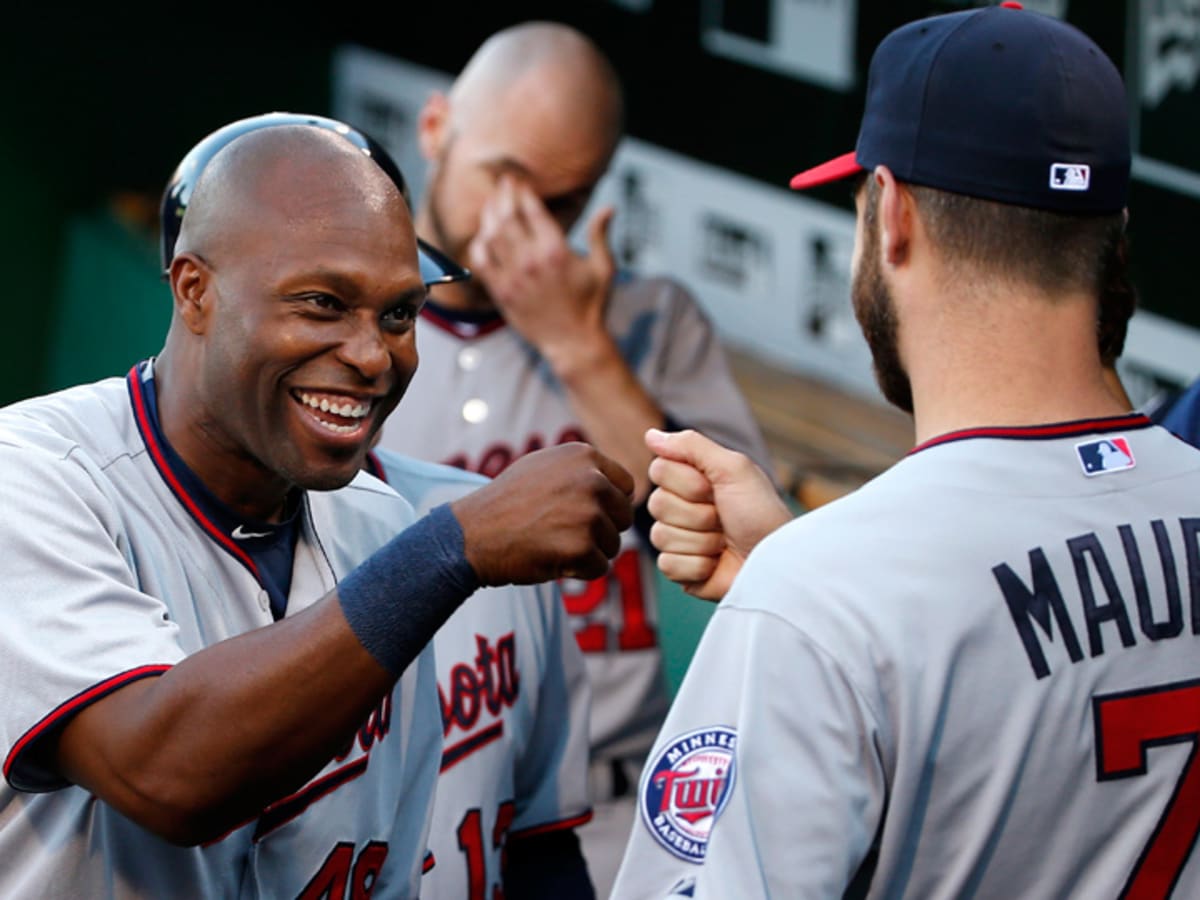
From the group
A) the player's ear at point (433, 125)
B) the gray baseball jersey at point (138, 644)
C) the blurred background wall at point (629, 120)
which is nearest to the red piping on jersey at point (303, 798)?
the gray baseball jersey at point (138, 644)

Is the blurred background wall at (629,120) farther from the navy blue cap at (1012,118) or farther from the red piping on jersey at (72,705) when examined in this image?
the red piping on jersey at (72,705)

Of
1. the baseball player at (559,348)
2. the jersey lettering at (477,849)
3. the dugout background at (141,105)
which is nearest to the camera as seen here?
the jersey lettering at (477,849)

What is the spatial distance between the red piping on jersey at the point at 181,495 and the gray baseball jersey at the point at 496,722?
1.33 ft

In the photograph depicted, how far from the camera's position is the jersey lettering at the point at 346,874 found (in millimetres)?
1712

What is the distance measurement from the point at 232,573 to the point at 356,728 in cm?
33

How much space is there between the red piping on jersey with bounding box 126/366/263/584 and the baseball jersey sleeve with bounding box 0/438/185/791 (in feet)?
0.54

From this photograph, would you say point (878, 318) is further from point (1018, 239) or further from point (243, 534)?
point (243, 534)

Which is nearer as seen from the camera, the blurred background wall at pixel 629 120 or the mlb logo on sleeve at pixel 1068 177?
the mlb logo on sleeve at pixel 1068 177

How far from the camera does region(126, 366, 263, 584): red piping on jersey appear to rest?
1.72m

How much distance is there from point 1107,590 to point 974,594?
0.42ft

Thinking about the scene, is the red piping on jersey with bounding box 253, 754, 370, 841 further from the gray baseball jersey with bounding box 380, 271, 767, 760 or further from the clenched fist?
the gray baseball jersey with bounding box 380, 271, 767, 760

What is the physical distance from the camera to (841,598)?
1.29 meters

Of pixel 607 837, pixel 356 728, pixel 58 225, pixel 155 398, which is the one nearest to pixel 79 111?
pixel 58 225

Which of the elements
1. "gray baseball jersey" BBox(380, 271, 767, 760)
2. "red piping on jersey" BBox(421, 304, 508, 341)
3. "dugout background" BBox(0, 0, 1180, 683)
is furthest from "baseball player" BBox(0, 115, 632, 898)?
"dugout background" BBox(0, 0, 1180, 683)
